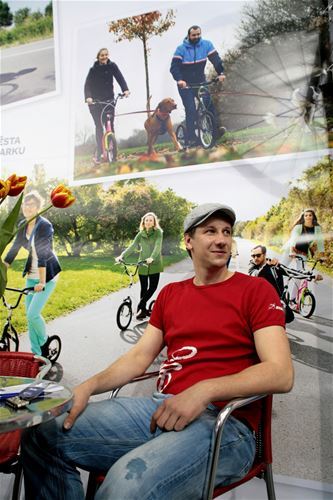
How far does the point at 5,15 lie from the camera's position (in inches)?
136

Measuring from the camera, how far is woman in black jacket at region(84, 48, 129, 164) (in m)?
3.00

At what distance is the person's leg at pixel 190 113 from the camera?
278 centimetres

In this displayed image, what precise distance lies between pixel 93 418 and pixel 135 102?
1885mm

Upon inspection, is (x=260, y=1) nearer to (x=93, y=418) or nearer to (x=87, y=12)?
(x=87, y=12)

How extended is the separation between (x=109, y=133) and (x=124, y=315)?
1011mm

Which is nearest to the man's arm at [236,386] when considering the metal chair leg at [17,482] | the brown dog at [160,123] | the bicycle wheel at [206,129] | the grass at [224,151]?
the metal chair leg at [17,482]

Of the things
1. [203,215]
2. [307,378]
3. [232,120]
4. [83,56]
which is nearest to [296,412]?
[307,378]

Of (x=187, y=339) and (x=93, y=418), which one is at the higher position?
(x=187, y=339)

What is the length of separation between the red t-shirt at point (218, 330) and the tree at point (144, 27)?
59.2 inches

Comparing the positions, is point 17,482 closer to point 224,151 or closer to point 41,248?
point 41,248

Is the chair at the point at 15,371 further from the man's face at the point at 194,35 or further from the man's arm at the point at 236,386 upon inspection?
the man's face at the point at 194,35

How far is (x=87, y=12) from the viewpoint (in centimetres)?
310

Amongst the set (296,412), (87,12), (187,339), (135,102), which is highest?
(87,12)

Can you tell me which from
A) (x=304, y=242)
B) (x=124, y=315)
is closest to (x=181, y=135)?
(x=304, y=242)
